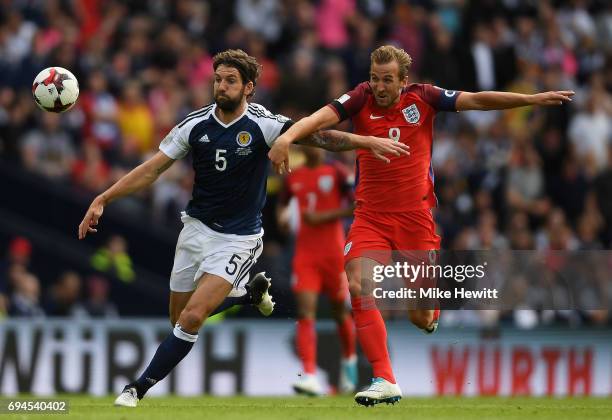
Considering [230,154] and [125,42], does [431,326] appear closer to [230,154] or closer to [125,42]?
[230,154]

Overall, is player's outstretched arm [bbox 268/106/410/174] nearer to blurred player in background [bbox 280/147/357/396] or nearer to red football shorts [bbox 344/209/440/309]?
red football shorts [bbox 344/209/440/309]

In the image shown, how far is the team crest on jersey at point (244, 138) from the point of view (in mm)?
11703

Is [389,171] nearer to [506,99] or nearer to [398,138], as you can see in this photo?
[398,138]

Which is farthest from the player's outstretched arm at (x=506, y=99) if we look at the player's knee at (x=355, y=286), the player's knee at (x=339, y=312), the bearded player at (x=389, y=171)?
the player's knee at (x=339, y=312)

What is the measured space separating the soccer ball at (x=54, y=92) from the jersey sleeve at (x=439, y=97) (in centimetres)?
297

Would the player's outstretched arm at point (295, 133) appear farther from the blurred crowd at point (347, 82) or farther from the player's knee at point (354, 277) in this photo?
the blurred crowd at point (347, 82)

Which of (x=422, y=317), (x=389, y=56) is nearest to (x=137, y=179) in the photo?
(x=389, y=56)

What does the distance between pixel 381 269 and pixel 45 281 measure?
7.81 m

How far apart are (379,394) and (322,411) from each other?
614 mm

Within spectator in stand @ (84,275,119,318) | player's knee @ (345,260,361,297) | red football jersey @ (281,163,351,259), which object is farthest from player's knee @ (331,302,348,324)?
player's knee @ (345,260,361,297)

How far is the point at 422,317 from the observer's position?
12469 mm

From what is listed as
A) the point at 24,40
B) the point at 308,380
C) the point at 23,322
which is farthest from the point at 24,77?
the point at 308,380

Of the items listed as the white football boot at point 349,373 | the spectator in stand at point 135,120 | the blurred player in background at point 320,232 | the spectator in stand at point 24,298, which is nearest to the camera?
the white football boot at point 349,373

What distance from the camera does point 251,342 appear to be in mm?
17141
